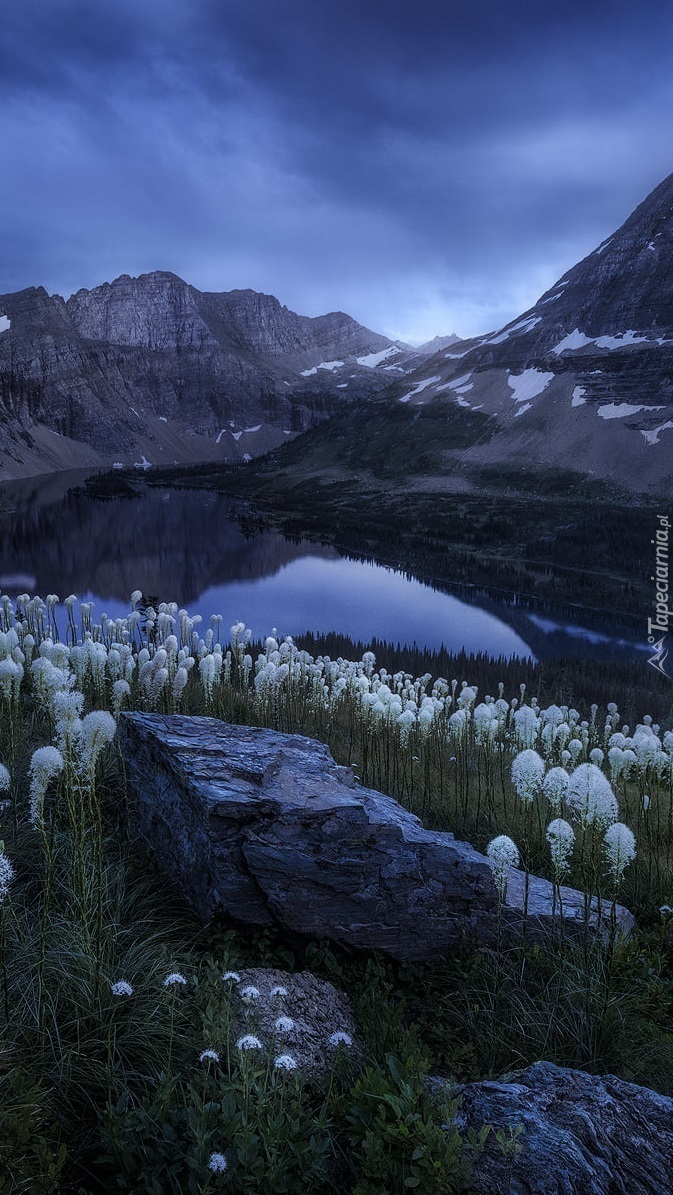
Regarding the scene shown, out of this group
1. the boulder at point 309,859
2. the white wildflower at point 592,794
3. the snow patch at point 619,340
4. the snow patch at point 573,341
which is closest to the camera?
the white wildflower at point 592,794

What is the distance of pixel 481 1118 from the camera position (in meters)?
3.30

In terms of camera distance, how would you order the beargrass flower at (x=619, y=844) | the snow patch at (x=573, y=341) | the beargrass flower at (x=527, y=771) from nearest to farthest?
1. the beargrass flower at (x=619, y=844)
2. the beargrass flower at (x=527, y=771)
3. the snow patch at (x=573, y=341)

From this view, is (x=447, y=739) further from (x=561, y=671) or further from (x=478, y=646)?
(x=478, y=646)

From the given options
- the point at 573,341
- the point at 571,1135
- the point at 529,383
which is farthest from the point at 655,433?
the point at 571,1135

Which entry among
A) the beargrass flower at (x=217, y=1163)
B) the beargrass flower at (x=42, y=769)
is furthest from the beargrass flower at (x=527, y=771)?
the beargrass flower at (x=42, y=769)

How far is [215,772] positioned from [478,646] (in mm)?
51424

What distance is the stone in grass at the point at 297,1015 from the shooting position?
3.91m

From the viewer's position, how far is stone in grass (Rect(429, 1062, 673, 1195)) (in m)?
3.01

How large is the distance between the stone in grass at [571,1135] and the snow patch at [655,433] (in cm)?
16289

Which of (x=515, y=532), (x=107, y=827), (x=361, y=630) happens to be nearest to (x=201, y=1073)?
(x=107, y=827)

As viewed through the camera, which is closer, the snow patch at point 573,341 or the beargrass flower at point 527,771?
the beargrass flower at point 527,771

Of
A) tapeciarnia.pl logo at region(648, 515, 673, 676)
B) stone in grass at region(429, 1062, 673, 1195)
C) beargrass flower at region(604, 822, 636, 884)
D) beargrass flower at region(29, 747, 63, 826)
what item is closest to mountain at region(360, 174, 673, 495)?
tapeciarnia.pl logo at region(648, 515, 673, 676)

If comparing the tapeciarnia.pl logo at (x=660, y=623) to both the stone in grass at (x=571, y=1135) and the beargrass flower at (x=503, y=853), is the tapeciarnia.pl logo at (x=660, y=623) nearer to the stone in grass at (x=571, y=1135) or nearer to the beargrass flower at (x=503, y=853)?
the beargrass flower at (x=503, y=853)

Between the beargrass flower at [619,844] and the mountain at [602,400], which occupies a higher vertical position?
the mountain at [602,400]
